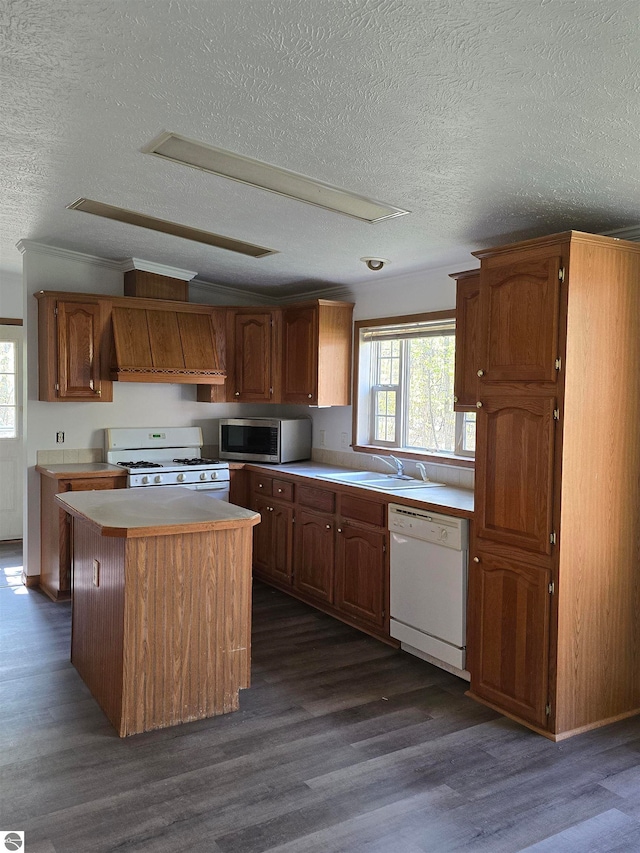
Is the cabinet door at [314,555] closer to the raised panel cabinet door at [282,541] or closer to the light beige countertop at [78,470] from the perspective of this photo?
the raised panel cabinet door at [282,541]

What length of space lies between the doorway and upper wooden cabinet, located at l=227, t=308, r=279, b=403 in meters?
2.26

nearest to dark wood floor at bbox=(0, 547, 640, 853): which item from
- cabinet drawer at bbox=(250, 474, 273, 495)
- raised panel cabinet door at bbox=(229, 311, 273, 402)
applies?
cabinet drawer at bbox=(250, 474, 273, 495)

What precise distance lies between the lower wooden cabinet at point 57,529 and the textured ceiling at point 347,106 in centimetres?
194

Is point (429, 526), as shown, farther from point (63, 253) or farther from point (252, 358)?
point (63, 253)

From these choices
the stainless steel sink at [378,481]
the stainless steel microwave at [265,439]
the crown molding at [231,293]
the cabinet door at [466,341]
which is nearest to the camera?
the cabinet door at [466,341]

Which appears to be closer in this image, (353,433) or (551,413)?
(551,413)

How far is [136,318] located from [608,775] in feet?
13.8

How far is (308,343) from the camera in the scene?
5.34 meters

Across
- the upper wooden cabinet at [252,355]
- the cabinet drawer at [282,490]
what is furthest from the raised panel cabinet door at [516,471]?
the upper wooden cabinet at [252,355]

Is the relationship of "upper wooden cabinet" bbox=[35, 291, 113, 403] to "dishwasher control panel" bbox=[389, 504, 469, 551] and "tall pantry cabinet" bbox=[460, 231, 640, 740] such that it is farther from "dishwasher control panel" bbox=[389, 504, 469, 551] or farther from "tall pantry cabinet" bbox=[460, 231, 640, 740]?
"tall pantry cabinet" bbox=[460, 231, 640, 740]

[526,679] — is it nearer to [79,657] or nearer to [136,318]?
[79,657]

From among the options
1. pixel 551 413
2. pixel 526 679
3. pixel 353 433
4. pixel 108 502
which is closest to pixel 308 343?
pixel 353 433

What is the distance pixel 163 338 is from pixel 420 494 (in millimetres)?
2490

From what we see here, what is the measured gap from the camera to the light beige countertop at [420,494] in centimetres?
359
